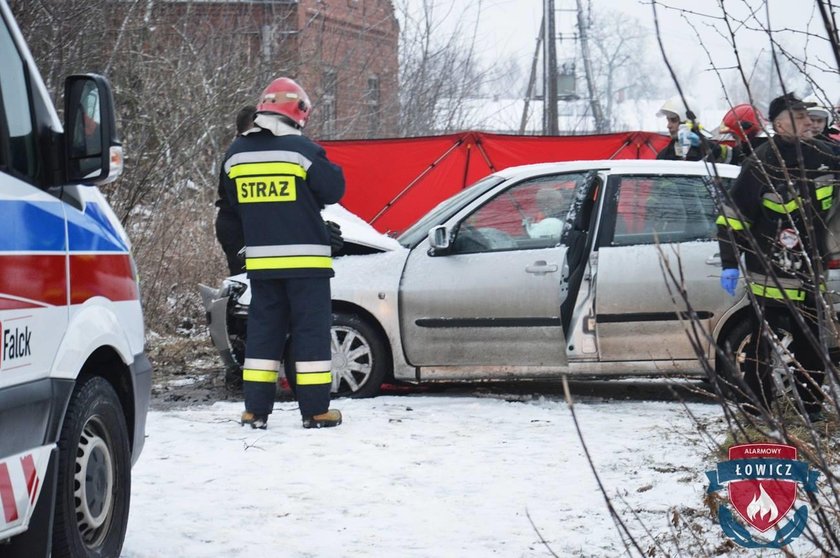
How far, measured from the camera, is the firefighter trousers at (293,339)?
6832 mm

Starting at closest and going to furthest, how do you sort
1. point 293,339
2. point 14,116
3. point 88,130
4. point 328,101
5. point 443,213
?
point 14,116 → point 88,130 → point 293,339 → point 443,213 → point 328,101

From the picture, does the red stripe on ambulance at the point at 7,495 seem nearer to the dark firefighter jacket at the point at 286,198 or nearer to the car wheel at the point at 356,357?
the dark firefighter jacket at the point at 286,198

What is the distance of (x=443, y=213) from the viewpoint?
807 centimetres

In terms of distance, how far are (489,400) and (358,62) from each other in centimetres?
1439

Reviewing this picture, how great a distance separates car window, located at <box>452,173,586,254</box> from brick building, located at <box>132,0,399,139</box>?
9.54 meters

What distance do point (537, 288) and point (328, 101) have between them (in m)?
13.3

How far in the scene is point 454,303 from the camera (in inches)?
300

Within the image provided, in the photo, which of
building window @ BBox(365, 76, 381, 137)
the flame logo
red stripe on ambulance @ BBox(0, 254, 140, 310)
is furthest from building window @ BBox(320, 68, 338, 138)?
the flame logo

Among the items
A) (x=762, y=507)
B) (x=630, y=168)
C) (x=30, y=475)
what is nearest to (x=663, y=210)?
(x=630, y=168)

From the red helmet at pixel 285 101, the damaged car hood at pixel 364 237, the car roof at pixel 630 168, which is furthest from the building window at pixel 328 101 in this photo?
the red helmet at pixel 285 101

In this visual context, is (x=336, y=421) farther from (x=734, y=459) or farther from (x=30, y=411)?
(x=734, y=459)

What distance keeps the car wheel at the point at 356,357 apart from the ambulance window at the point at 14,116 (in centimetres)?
430

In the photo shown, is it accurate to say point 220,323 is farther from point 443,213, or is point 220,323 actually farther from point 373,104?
point 373,104

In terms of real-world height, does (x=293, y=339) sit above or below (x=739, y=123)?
below
